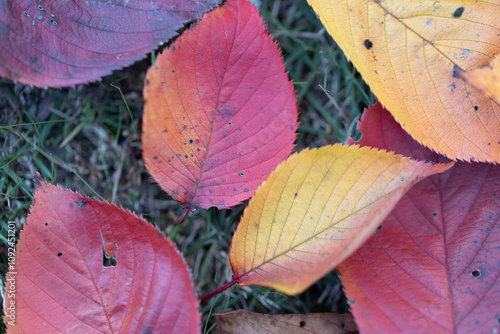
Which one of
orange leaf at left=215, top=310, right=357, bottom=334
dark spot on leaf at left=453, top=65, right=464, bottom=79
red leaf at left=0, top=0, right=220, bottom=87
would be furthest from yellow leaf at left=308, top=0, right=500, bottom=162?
orange leaf at left=215, top=310, right=357, bottom=334

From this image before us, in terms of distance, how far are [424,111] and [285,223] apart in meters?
0.42

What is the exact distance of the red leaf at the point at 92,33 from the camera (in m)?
0.93

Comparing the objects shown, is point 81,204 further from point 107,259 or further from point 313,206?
point 313,206

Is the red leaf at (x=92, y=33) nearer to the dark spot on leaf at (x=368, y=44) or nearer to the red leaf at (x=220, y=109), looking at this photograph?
the red leaf at (x=220, y=109)

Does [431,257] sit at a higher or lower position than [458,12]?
lower

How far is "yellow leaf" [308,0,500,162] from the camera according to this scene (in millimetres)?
906

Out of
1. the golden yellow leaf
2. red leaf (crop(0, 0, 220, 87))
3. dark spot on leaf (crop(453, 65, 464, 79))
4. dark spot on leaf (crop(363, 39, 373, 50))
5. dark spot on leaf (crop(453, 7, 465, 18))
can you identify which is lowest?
the golden yellow leaf

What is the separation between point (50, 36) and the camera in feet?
3.07

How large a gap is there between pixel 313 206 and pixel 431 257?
0.30 m

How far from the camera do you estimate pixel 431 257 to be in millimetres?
917

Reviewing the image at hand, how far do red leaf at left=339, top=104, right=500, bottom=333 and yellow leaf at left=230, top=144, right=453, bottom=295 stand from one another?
0.40ft

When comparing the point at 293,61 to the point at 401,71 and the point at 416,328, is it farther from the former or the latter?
the point at 416,328

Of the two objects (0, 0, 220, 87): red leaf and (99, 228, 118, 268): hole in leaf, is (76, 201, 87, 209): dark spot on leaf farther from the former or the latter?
(0, 0, 220, 87): red leaf

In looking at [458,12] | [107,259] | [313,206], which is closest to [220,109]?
[313,206]
